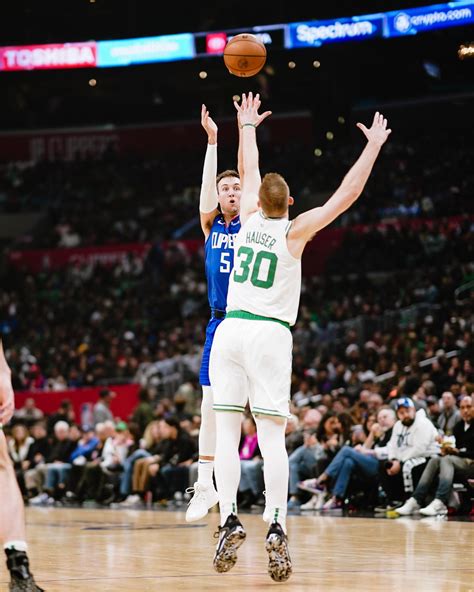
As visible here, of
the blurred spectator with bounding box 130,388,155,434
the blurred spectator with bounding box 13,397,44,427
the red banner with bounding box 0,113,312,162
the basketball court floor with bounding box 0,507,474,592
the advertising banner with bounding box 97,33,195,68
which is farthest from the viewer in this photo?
the red banner with bounding box 0,113,312,162

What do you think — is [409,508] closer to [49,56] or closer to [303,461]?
[303,461]

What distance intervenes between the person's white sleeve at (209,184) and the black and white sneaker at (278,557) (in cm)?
270

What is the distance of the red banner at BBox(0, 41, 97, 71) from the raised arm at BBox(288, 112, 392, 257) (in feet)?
73.3

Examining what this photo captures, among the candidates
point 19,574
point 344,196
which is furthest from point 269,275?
point 19,574

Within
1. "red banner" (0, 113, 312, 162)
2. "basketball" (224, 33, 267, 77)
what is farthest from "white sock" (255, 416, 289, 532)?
"red banner" (0, 113, 312, 162)

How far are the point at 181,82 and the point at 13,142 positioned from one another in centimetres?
654

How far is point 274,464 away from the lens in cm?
645

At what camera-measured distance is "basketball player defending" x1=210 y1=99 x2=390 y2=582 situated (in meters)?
6.40

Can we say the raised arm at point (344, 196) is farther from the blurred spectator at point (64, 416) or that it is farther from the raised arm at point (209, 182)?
the blurred spectator at point (64, 416)

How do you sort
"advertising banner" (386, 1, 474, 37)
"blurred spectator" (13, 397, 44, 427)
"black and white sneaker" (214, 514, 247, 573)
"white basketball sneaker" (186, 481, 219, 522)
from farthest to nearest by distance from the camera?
1. "advertising banner" (386, 1, 474, 37)
2. "blurred spectator" (13, 397, 44, 427)
3. "white basketball sneaker" (186, 481, 219, 522)
4. "black and white sneaker" (214, 514, 247, 573)

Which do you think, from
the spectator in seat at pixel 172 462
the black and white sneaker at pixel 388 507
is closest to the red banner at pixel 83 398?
the spectator in seat at pixel 172 462

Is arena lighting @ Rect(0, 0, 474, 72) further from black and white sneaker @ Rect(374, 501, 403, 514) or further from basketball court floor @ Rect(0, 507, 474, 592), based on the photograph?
basketball court floor @ Rect(0, 507, 474, 592)

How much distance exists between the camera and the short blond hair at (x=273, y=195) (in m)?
6.53

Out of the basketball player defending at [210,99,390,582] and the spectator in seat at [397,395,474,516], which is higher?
the basketball player defending at [210,99,390,582]
